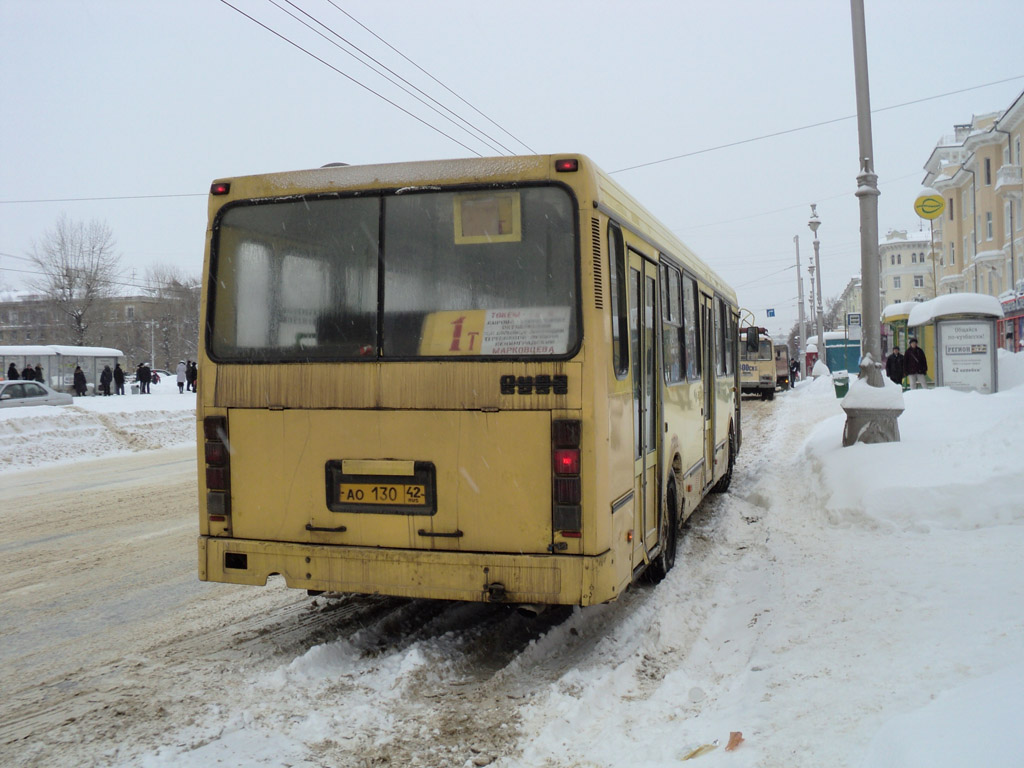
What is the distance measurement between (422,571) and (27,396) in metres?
23.5

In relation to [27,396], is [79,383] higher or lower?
higher

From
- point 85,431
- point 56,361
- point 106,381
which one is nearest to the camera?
point 85,431

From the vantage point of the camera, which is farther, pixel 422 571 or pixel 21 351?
pixel 21 351

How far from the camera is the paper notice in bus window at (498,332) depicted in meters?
4.89

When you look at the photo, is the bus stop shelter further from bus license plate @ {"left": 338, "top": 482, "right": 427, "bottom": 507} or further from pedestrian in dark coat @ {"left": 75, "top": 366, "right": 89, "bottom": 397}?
bus license plate @ {"left": 338, "top": 482, "right": 427, "bottom": 507}

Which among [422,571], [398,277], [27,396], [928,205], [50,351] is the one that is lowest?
[422,571]

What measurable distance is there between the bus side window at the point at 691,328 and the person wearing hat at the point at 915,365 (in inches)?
619

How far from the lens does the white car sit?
23.8 meters

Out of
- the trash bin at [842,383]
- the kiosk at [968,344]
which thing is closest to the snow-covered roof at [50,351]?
the trash bin at [842,383]

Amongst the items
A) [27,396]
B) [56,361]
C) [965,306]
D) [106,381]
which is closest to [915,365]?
[965,306]

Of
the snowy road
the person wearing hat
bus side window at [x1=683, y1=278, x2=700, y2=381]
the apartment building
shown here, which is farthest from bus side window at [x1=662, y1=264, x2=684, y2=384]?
the apartment building

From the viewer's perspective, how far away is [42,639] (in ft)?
18.9

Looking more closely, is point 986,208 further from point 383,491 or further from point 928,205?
point 383,491

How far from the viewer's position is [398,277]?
5.12 meters
